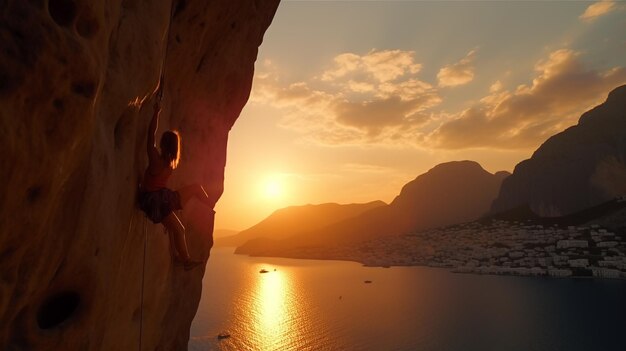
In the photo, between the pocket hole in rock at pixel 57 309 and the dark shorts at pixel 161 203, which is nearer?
the pocket hole in rock at pixel 57 309

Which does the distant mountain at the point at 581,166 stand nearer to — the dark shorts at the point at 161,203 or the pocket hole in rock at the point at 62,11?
the dark shorts at the point at 161,203

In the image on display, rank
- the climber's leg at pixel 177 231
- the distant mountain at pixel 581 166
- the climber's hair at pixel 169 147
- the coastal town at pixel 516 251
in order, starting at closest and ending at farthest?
1. the climber's hair at pixel 169 147
2. the climber's leg at pixel 177 231
3. the coastal town at pixel 516 251
4. the distant mountain at pixel 581 166

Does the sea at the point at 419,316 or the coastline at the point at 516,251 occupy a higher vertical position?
the coastline at the point at 516,251

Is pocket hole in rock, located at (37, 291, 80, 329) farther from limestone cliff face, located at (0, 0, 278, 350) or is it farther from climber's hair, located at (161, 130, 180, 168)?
climber's hair, located at (161, 130, 180, 168)

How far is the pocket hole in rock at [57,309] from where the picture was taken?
7.00 m

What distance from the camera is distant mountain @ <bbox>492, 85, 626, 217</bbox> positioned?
15000 cm

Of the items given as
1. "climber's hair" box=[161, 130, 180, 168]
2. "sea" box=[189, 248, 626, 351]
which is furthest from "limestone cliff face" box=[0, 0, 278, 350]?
"sea" box=[189, 248, 626, 351]

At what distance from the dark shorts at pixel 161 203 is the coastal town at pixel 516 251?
12455cm

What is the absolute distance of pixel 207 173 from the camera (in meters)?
20.4

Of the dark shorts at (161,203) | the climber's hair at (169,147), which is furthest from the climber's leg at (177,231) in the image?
the climber's hair at (169,147)

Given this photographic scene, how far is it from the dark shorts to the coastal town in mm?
124546

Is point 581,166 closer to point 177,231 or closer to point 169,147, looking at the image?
point 177,231

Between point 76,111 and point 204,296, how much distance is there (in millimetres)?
91305

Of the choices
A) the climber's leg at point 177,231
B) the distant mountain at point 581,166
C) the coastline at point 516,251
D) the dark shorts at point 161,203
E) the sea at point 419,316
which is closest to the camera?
the dark shorts at point 161,203
